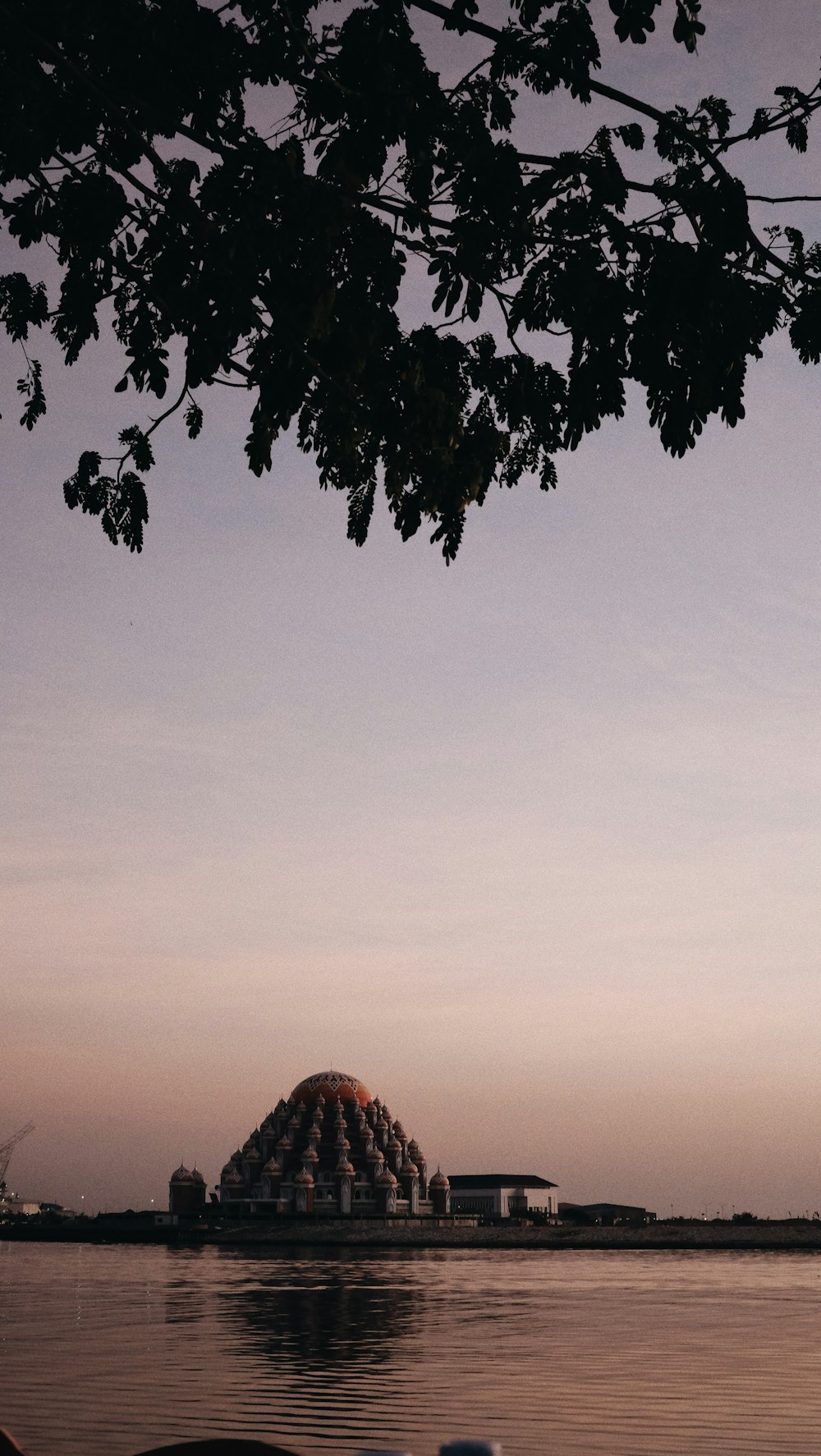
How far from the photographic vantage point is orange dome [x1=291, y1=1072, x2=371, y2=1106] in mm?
137750

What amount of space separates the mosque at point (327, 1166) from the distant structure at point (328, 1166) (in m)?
0.07

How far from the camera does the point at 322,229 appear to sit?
20.0 feet

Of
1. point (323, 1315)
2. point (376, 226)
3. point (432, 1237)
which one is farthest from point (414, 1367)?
point (432, 1237)

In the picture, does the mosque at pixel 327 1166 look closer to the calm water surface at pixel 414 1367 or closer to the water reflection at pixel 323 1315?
the water reflection at pixel 323 1315

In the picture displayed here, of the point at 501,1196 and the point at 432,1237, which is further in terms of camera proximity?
the point at 501,1196

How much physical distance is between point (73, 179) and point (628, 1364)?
2551 cm

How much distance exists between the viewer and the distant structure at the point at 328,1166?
13000 centimetres

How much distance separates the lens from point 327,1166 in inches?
5177

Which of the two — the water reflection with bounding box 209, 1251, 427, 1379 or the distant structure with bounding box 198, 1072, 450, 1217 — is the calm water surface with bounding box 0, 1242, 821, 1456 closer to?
the water reflection with bounding box 209, 1251, 427, 1379

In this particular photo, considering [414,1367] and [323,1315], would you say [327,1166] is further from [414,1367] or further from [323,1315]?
[414,1367]

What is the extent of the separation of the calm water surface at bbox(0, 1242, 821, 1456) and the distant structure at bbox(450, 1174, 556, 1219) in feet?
322

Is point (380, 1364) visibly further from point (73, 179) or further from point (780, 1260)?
point (780, 1260)

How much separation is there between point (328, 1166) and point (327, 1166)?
0.07 m

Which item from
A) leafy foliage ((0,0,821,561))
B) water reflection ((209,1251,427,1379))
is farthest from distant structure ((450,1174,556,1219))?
leafy foliage ((0,0,821,561))
